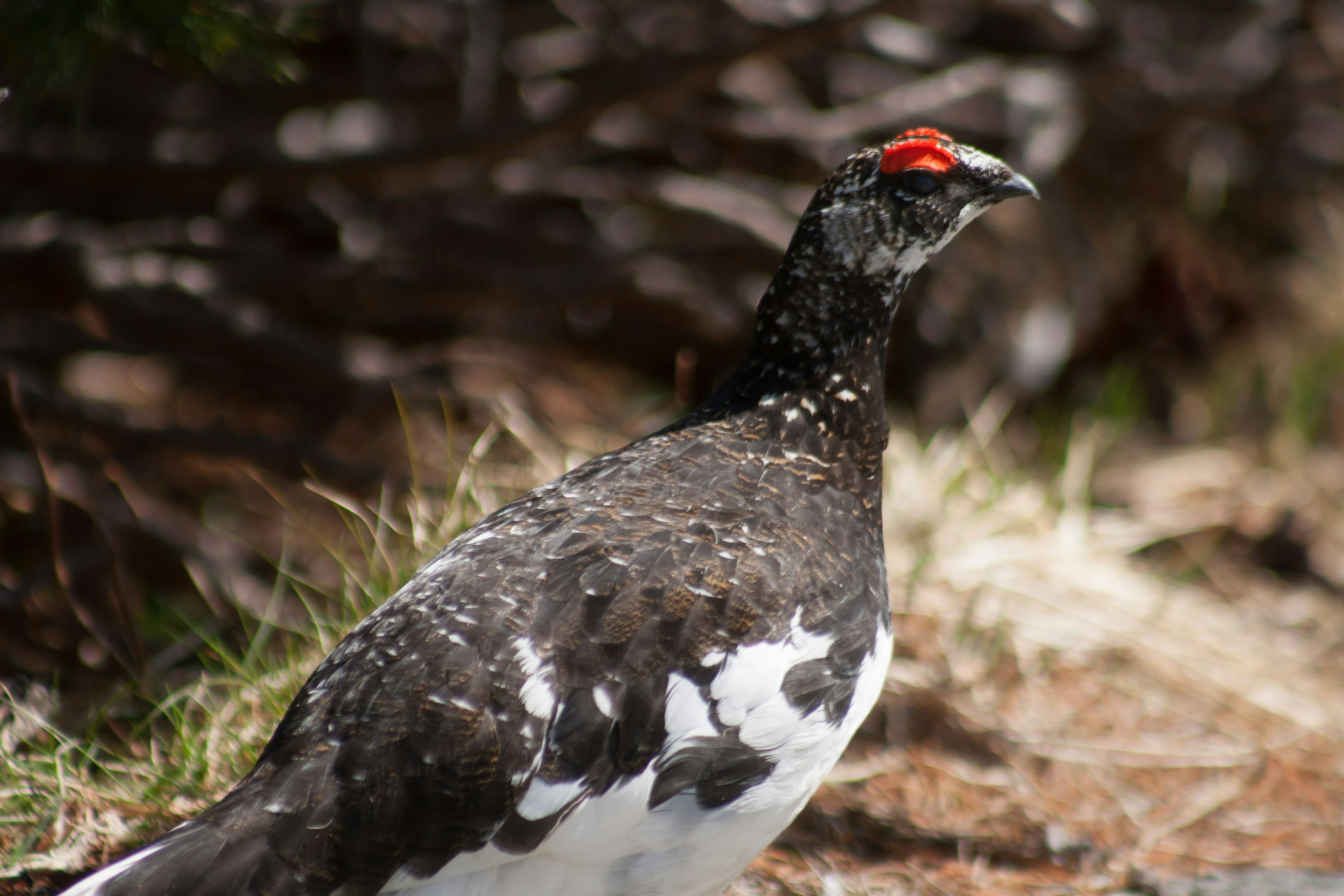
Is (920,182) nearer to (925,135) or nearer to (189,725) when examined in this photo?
(925,135)

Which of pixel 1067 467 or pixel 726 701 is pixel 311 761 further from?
pixel 1067 467

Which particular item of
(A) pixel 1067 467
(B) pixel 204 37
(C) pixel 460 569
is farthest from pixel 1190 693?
(B) pixel 204 37

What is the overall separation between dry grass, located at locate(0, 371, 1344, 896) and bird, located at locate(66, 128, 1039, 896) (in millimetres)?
764

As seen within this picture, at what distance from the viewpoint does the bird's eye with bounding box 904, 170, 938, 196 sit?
247 centimetres

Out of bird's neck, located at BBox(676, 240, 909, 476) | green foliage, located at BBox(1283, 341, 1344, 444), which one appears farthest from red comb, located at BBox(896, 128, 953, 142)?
green foliage, located at BBox(1283, 341, 1344, 444)

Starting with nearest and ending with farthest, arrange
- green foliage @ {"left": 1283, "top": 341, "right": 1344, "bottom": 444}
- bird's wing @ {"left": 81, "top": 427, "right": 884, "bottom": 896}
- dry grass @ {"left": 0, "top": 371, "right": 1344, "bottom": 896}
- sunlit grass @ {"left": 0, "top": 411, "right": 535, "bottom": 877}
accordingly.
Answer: bird's wing @ {"left": 81, "top": 427, "right": 884, "bottom": 896}, sunlit grass @ {"left": 0, "top": 411, "right": 535, "bottom": 877}, dry grass @ {"left": 0, "top": 371, "right": 1344, "bottom": 896}, green foliage @ {"left": 1283, "top": 341, "right": 1344, "bottom": 444}

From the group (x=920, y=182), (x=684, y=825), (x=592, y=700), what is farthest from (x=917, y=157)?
(x=684, y=825)

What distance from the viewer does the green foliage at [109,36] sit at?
2637 millimetres

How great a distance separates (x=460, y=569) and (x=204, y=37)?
1.63m

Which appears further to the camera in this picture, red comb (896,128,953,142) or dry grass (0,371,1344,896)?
dry grass (0,371,1344,896)

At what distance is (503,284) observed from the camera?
4.52 meters

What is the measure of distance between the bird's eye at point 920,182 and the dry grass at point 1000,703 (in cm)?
148

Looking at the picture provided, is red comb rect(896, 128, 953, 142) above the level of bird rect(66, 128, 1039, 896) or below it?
above

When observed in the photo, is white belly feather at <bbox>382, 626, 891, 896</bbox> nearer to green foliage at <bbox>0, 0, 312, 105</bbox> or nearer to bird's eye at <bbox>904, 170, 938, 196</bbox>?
bird's eye at <bbox>904, 170, 938, 196</bbox>
